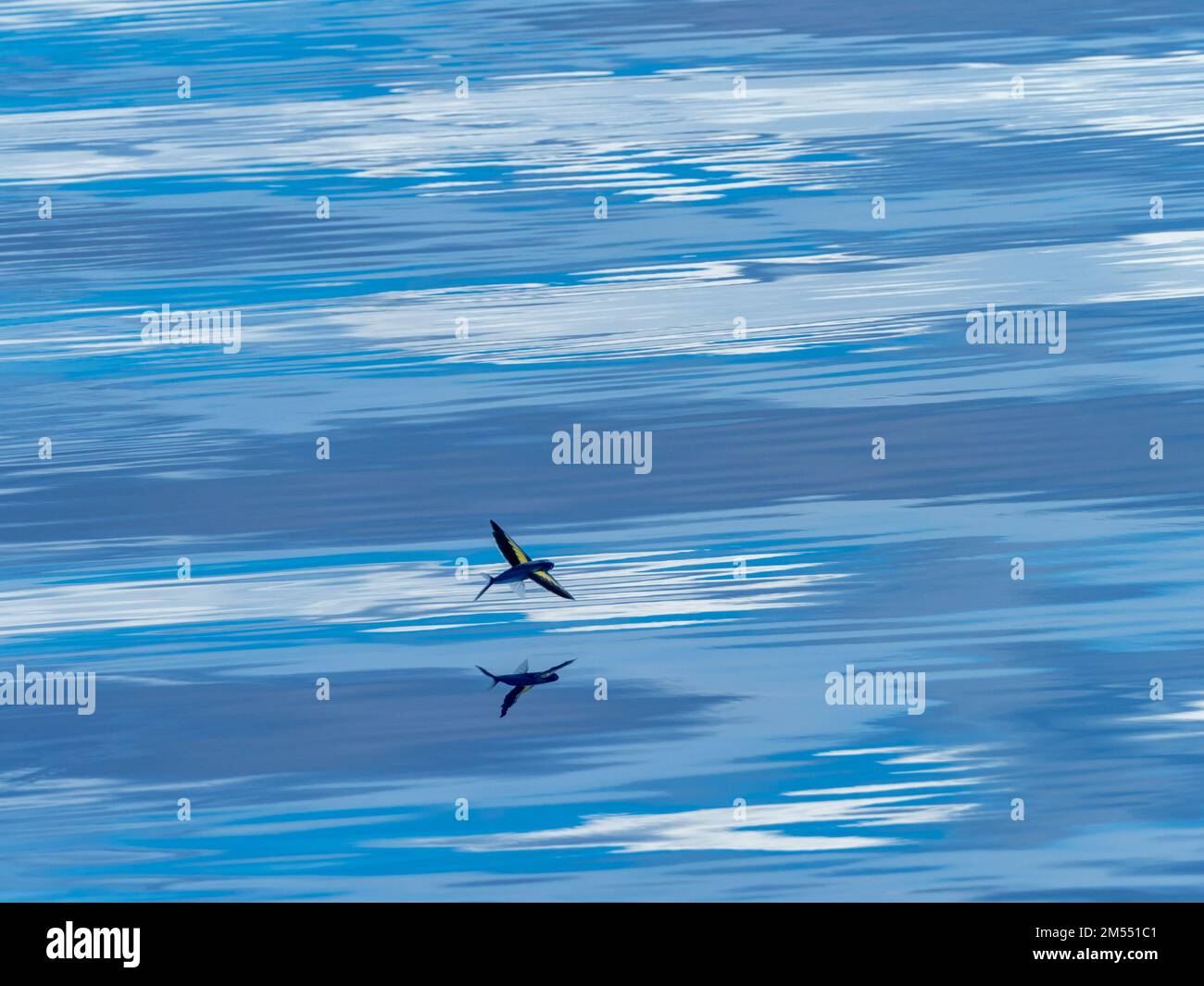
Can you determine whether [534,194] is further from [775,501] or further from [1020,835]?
[1020,835]

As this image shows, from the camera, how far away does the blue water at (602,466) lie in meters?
14.8

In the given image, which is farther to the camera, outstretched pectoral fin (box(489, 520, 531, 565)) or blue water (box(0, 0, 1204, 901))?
outstretched pectoral fin (box(489, 520, 531, 565))

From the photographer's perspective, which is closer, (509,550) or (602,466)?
(509,550)

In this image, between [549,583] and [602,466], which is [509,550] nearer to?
[549,583]

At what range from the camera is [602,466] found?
1655 cm

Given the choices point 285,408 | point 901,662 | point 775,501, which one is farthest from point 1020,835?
point 285,408

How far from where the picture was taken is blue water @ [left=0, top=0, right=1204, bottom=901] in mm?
14836

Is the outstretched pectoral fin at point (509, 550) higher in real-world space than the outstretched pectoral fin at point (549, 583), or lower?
higher

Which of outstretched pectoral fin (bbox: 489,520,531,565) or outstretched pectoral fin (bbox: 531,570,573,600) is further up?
outstretched pectoral fin (bbox: 489,520,531,565)

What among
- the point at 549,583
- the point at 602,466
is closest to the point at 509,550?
the point at 549,583

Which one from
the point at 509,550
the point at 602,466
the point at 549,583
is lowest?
the point at 549,583

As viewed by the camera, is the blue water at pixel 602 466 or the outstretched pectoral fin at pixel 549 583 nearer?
the blue water at pixel 602 466

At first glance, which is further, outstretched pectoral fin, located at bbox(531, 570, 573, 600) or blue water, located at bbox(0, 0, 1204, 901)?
outstretched pectoral fin, located at bbox(531, 570, 573, 600)

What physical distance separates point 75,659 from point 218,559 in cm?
132
